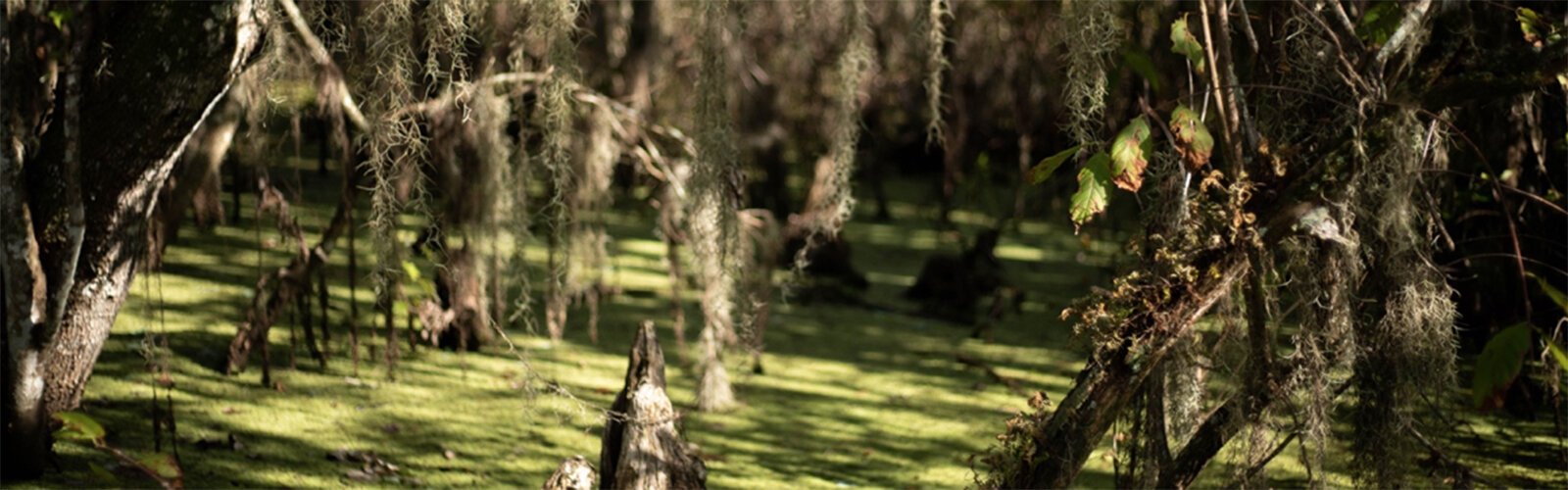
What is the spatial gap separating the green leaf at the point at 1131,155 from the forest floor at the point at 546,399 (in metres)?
0.52

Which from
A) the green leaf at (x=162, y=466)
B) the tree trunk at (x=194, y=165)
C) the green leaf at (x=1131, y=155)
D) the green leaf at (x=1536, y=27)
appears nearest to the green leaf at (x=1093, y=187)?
the green leaf at (x=1131, y=155)

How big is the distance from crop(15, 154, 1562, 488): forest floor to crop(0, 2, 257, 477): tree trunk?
0.22 meters

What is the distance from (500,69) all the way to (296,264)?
1120 millimetres

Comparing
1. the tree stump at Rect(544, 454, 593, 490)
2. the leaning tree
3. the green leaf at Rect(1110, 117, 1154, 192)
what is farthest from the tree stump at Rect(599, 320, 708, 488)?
the green leaf at Rect(1110, 117, 1154, 192)

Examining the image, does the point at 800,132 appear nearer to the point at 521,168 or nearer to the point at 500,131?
the point at 500,131

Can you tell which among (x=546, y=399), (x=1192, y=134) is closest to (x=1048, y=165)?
(x=1192, y=134)

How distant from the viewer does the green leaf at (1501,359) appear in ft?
8.37

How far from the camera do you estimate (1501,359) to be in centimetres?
258

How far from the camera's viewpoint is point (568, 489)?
9.83ft

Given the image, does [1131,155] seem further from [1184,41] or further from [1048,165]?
[1184,41]

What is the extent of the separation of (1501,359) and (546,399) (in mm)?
2622

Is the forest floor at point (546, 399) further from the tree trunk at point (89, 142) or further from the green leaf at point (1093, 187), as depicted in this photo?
the green leaf at point (1093, 187)

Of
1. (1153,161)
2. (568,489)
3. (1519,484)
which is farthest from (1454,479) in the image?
(568,489)

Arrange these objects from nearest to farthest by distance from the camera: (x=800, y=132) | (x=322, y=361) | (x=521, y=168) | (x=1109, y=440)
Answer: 1. (x=521, y=168)
2. (x=1109, y=440)
3. (x=322, y=361)
4. (x=800, y=132)
